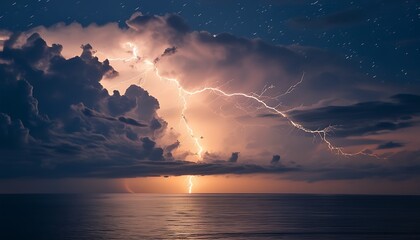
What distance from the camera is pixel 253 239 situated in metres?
62.2

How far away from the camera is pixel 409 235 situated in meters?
69.5

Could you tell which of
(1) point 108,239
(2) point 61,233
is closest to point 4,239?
(2) point 61,233

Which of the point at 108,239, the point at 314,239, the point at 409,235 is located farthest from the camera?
the point at 409,235

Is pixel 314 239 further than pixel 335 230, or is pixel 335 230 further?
pixel 335 230

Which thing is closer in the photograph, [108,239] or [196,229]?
[108,239]

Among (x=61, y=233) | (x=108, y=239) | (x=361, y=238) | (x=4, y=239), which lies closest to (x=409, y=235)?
(x=361, y=238)

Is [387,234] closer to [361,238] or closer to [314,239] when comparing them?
[361,238]

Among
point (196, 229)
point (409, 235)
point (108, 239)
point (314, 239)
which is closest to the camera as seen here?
point (108, 239)

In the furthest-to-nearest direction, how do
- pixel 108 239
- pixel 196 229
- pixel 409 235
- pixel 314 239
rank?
pixel 196 229, pixel 409 235, pixel 314 239, pixel 108 239

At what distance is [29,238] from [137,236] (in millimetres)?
15008

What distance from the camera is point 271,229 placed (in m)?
76.9

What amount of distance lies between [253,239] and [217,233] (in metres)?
8.22

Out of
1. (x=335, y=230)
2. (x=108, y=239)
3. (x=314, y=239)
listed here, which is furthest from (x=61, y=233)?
(x=335, y=230)

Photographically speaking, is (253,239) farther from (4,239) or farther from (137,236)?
(4,239)
